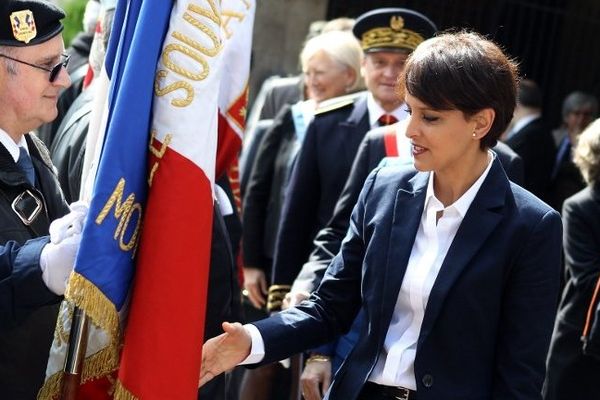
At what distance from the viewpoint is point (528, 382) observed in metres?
3.34

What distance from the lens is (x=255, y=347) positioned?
3.53 meters

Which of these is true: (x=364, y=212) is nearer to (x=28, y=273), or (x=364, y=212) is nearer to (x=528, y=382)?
(x=528, y=382)

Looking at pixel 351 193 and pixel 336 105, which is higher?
pixel 336 105

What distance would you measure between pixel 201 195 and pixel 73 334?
1.87ft

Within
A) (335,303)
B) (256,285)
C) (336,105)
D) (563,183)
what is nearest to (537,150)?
(563,183)

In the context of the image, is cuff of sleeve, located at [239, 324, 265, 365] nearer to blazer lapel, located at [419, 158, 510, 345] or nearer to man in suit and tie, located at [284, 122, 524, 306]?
blazer lapel, located at [419, 158, 510, 345]

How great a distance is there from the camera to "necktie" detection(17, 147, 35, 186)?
372 cm

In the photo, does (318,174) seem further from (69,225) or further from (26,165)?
(69,225)

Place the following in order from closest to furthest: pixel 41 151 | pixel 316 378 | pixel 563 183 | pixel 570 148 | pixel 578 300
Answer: pixel 41 151 < pixel 316 378 < pixel 578 300 < pixel 563 183 < pixel 570 148

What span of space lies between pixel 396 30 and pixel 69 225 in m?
2.81

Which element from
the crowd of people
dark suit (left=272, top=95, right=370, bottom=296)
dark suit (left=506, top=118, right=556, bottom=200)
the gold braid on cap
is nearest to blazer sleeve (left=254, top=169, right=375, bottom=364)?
the crowd of people

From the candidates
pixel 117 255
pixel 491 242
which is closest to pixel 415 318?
pixel 491 242

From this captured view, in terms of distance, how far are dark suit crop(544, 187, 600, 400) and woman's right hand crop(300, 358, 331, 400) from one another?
1884 millimetres

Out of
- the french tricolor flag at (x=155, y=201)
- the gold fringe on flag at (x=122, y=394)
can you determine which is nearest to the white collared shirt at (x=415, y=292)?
the french tricolor flag at (x=155, y=201)
